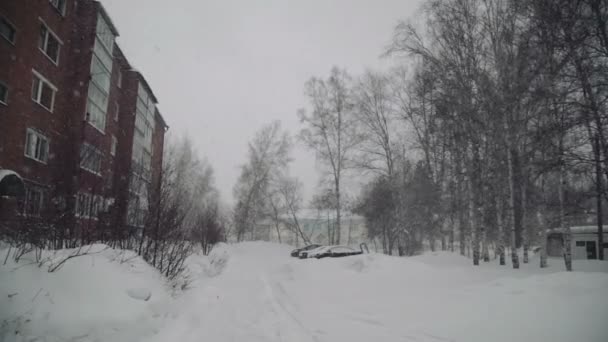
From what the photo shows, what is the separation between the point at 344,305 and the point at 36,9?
16710 millimetres

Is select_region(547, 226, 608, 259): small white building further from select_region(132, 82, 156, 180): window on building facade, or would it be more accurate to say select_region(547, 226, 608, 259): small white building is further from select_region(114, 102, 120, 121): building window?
select_region(114, 102, 120, 121): building window

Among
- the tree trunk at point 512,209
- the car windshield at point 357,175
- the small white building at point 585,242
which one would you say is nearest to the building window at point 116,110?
the car windshield at point 357,175

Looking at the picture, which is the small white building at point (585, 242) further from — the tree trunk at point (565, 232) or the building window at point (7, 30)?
the building window at point (7, 30)

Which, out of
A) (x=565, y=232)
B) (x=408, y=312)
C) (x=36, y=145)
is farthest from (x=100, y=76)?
(x=565, y=232)

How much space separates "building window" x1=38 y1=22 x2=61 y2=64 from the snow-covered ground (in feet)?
44.0

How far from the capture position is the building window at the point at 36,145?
1272 centimetres

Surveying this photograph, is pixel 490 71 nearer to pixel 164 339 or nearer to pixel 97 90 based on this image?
pixel 164 339

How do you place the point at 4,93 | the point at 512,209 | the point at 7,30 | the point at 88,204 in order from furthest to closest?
1. the point at 512,209
2. the point at 7,30
3. the point at 4,93
4. the point at 88,204

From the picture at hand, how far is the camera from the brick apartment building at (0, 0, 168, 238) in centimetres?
751

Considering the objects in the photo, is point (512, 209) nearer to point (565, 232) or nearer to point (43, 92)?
point (565, 232)

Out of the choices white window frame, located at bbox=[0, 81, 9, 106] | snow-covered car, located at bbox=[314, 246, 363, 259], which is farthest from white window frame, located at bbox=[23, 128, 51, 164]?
snow-covered car, located at bbox=[314, 246, 363, 259]

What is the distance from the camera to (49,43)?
1424 centimetres

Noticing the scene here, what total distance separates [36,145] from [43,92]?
99.9 inches

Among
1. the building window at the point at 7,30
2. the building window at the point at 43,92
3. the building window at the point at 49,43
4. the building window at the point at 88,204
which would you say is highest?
the building window at the point at 49,43
